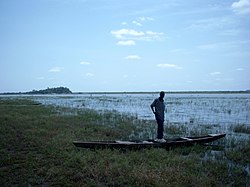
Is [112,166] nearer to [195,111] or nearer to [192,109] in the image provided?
[195,111]

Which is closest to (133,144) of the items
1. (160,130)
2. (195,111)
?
(160,130)

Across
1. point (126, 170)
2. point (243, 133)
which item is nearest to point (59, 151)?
point (126, 170)

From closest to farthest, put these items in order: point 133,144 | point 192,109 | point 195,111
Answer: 1. point 133,144
2. point 195,111
3. point 192,109

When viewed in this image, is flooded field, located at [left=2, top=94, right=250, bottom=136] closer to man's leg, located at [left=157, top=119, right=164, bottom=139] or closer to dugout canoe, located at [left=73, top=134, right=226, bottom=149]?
dugout canoe, located at [left=73, top=134, right=226, bottom=149]

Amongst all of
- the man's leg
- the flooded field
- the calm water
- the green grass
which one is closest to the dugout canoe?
the green grass

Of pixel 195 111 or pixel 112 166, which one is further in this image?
pixel 195 111

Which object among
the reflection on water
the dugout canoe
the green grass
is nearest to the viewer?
the green grass

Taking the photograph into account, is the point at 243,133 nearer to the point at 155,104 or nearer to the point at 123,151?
the point at 155,104

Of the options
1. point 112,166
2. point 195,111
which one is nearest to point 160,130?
point 112,166

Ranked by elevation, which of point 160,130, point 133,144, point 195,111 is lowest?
point 195,111

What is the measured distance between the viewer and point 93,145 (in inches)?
443

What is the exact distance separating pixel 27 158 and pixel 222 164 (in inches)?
266

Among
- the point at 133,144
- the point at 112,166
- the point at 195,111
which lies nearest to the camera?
the point at 112,166

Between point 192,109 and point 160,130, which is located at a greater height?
point 160,130
